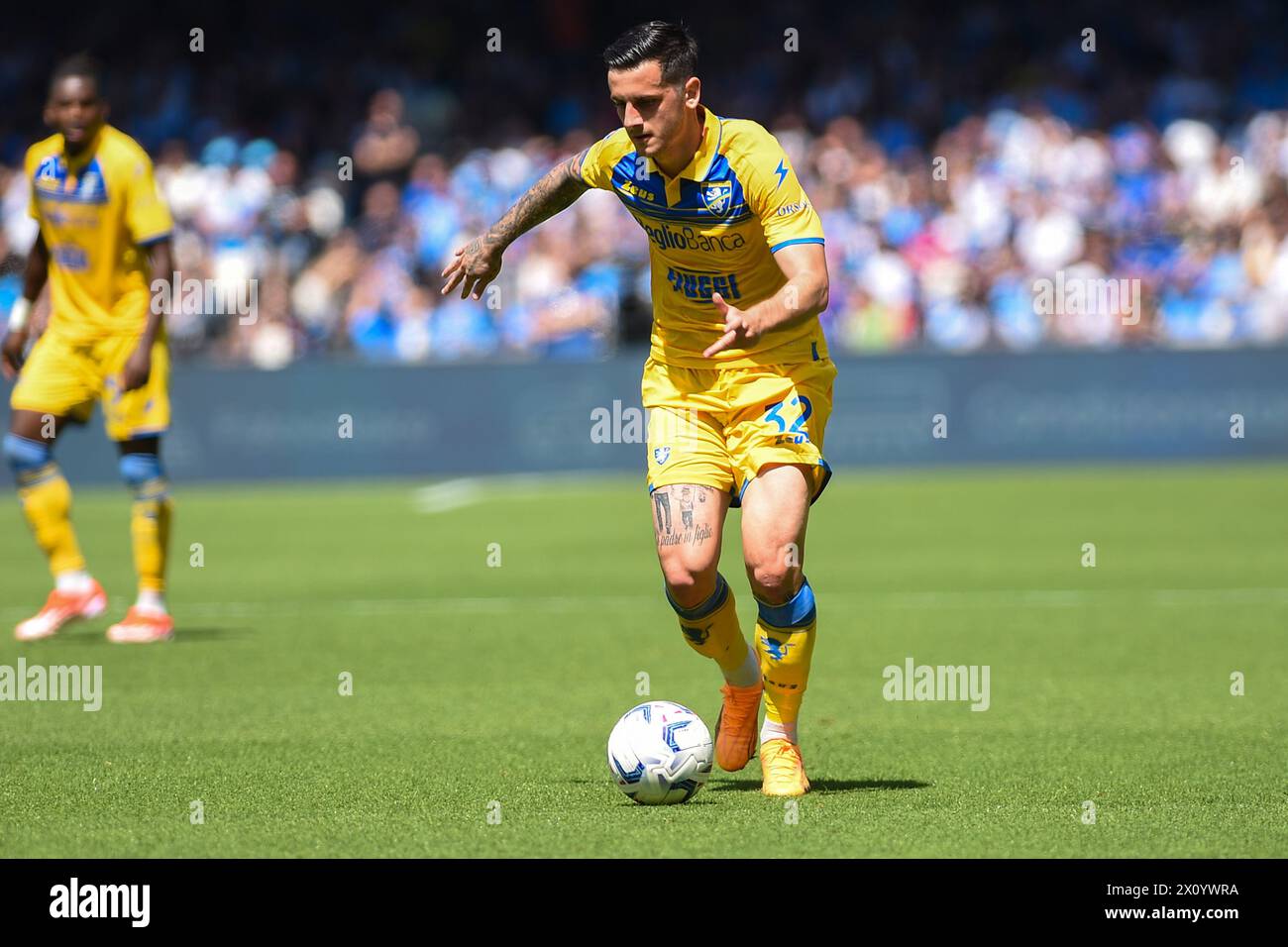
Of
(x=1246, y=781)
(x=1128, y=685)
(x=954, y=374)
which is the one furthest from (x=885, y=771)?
(x=954, y=374)

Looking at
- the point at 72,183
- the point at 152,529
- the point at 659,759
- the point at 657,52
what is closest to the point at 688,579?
the point at 659,759

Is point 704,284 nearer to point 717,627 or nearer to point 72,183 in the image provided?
point 717,627

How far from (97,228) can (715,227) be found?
4.67m

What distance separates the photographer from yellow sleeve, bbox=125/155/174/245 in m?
9.81

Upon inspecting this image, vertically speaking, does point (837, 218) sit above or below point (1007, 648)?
above

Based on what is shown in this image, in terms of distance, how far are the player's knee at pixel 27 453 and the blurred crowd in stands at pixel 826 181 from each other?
10.6 meters

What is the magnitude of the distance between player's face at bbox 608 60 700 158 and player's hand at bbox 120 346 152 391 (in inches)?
167

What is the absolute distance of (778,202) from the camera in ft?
20.2

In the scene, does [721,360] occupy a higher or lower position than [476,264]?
lower

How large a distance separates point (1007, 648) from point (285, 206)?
15396mm

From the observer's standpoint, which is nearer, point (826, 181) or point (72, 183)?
point (72, 183)

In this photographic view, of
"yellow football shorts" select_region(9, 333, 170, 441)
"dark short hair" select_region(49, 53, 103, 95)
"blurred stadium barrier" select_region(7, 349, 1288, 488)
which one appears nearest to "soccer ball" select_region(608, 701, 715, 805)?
"yellow football shorts" select_region(9, 333, 170, 441)

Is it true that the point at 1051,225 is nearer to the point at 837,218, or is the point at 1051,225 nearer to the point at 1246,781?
the point at 837,218

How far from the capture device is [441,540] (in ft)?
51.0
